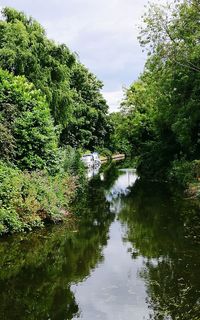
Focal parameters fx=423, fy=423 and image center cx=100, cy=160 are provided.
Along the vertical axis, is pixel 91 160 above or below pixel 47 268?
above

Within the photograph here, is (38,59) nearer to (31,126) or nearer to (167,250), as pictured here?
(31,126)

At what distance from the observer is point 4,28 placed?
83.2ft

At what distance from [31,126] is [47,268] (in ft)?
27.3

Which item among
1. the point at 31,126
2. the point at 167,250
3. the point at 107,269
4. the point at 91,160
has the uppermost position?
the point at 31,126

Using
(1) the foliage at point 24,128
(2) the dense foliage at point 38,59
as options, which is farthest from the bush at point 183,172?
(1) the foliage at point 24,128

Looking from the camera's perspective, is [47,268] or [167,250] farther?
[167,250]

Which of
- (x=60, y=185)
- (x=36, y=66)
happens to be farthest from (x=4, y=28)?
(x=60, y=185)

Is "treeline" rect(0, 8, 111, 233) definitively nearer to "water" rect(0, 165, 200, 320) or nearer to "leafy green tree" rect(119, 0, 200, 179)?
"water" rect(0, 165, 200, 320)

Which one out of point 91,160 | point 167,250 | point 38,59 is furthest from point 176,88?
point 91,160

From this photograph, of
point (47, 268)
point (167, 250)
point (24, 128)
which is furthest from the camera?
point (24, 128)

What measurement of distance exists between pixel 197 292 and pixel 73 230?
699 centimetres

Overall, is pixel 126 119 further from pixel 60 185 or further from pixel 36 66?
pixel 60 185

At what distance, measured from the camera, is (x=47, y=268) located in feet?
36.2

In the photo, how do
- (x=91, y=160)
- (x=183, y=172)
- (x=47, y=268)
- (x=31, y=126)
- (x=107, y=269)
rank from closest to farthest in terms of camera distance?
1. (x=107, y=269)
2. (x=47, y=268)
3. (x=31, y=126)
4. (x=183, y=172)
5. (x=91, y=160)
